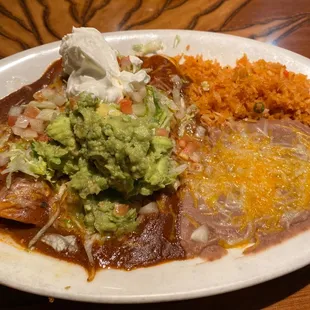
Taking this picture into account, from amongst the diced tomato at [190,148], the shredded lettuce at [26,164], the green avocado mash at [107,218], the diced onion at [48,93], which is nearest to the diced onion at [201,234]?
the green avocado mash at [107,218]

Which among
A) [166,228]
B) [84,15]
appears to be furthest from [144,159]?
[84,15]

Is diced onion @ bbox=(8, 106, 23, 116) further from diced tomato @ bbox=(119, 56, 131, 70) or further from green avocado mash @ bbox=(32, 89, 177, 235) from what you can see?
diced tomato @ bbox=(119, 56, 131, 70)

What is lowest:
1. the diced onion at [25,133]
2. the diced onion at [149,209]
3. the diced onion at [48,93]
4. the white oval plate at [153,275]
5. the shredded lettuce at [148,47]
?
the white oval plate at [153,275]

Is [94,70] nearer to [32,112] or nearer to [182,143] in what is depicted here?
[32,112]

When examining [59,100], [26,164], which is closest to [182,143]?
[59,100]

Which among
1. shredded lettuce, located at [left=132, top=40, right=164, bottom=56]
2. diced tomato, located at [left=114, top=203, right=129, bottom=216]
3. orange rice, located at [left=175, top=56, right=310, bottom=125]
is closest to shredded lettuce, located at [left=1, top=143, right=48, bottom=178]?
diced tomato, located at [left=114, top=203, right=129, bottom=216]

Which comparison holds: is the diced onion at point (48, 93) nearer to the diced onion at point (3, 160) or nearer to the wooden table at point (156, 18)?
the diced onion at point (3, 160)
